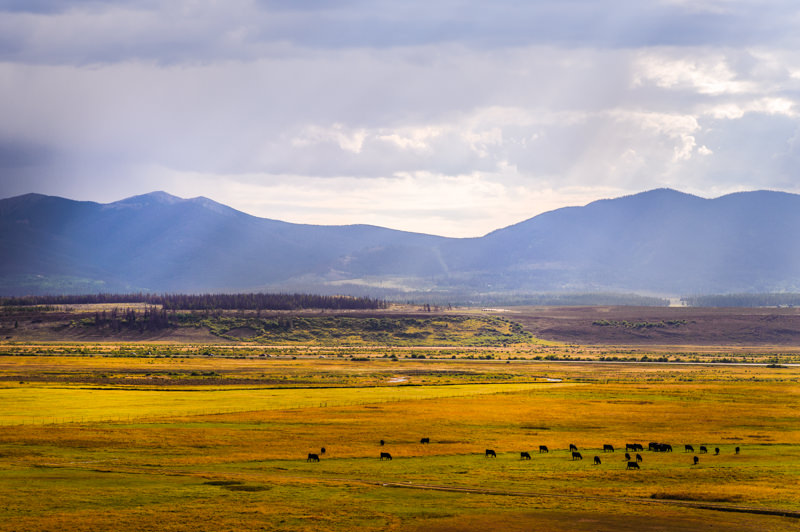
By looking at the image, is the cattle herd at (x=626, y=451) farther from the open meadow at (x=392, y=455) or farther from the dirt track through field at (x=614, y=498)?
the dirt track through field at (x=614, y=498)

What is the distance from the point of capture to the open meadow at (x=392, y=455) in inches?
1687

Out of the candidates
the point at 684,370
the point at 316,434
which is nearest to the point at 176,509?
the point at 316,434

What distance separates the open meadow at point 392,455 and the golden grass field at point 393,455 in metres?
0.19

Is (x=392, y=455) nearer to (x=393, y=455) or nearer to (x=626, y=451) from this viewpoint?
(x=393, y=455)

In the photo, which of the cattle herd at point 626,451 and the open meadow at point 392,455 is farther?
the cattle herd at point 626,451

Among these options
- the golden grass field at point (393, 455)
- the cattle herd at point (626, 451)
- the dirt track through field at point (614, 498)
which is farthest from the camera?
the cattle herd at point (626, 451)

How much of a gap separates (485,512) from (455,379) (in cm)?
8496

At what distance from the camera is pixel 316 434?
6944cm

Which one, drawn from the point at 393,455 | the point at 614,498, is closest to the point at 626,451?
the point at 614,498

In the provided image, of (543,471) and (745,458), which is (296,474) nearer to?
(543,471)

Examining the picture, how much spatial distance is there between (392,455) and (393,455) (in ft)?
0.31

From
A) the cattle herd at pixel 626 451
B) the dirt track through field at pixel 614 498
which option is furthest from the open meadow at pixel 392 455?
the cattle herd at pixel 626 451

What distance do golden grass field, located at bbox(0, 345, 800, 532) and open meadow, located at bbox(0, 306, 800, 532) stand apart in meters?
0.19

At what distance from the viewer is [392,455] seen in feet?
198
